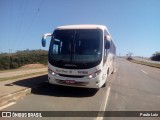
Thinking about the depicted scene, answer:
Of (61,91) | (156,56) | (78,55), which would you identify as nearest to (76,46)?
(78,55)

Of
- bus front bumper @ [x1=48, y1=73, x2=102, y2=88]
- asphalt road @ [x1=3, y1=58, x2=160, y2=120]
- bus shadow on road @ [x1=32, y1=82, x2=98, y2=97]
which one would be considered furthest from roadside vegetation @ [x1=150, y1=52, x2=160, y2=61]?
bus front bumper @ [x1=48, y1=73, x2=102, y2=88]

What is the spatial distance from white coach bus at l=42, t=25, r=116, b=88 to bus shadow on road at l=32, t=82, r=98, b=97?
53cm

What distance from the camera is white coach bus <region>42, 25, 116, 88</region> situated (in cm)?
1019

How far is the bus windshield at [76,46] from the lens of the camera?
10.4 metres

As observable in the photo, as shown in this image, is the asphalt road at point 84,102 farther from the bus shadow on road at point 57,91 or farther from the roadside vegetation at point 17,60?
the roadside vegetation at point 17,60

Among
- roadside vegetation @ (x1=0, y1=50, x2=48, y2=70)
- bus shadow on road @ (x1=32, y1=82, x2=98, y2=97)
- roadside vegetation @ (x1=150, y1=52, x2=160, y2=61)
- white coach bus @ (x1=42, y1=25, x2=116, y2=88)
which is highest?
white coach bus @ (x1=42, y1=25, x2=116, y2=88)

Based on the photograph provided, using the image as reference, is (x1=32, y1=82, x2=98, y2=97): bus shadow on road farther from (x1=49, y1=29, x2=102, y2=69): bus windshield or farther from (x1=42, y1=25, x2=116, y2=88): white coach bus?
(x1=49, y1=29, x2=102, y2=69): bus windshield

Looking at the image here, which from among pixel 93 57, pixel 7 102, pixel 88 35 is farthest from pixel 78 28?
pixel 7 102

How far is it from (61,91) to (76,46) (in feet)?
7.50

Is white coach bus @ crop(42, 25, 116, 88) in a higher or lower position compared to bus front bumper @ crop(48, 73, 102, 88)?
higher

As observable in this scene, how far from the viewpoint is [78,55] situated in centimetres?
1045

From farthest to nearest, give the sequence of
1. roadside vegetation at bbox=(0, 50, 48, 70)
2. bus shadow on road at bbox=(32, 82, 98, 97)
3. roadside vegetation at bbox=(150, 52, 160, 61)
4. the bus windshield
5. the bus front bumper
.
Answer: roadside vegetation at bbox=(150, 52, 160, 61) < roadside vegetation at bbox=(0, 50, 48, 70) < bus shadow on road at bbox=(32, 82, 98, 97) < the bus windshield < the bus front bumper

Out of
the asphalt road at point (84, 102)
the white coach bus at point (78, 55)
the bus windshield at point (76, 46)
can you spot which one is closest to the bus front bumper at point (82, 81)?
the white coach bus at point (78, 55)

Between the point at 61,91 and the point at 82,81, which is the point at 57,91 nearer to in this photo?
the point at 61,91
